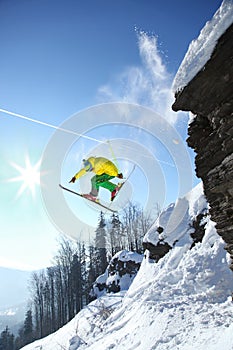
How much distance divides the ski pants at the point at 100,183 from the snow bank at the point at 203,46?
16.0 ft

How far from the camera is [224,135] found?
5078 millimetres

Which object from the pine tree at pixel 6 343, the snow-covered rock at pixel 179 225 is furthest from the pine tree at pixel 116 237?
the pine tree at pixel 6 343

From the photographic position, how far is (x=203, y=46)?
469 centimetres

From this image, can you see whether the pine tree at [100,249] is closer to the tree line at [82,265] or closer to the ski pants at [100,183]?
the tree line at [82,265]

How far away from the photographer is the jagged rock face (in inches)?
185

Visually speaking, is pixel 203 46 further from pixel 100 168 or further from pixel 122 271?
pixel 122 271

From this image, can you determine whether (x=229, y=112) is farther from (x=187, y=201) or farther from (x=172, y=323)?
(x=187, y=201)

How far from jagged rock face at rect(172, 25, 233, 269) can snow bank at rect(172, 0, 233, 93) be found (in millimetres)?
102

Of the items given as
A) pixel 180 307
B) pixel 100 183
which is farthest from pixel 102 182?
pixel 180 307

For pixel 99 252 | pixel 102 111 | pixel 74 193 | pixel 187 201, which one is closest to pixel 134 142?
pixel 102 111

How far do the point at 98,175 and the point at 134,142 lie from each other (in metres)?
2.77

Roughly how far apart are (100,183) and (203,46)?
6.56m

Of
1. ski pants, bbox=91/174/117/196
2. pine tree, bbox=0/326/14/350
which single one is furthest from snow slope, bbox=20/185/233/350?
pine tree, bbox=0/326/14/350

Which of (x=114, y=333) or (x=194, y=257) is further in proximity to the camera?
(x=194, y=257)
